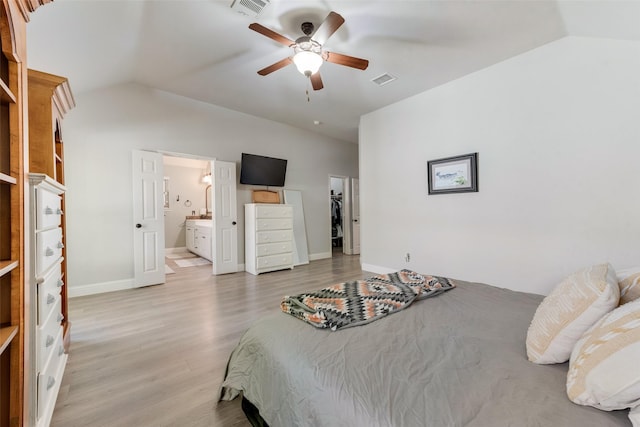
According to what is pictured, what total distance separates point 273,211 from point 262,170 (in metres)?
0.83

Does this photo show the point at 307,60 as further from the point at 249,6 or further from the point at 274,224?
the point at 274,224

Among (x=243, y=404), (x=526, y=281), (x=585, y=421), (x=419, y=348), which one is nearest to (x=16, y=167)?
(x=243, y=404)

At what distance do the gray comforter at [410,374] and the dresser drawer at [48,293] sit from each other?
0.95m

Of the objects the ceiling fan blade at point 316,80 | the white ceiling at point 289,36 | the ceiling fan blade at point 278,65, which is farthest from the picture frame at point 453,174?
the ceiling fan blade at point 278,65

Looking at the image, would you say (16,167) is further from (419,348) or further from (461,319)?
(461,319)

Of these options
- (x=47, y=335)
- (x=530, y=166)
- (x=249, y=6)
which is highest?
(x=249, y=6)

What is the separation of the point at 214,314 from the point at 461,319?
8.05ft

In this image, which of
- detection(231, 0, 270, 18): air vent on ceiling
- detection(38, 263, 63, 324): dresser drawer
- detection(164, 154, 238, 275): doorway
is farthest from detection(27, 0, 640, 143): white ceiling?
detection(38, 263, 63, 324): dresser drawer

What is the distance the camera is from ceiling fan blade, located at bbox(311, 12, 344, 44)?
193cm

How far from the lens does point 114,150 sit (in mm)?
3674

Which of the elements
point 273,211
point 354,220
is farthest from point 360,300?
point 354,220

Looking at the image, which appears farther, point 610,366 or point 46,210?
point 46,210

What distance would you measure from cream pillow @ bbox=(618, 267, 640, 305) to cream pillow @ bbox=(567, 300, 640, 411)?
287 mm

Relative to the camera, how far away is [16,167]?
1045mm
